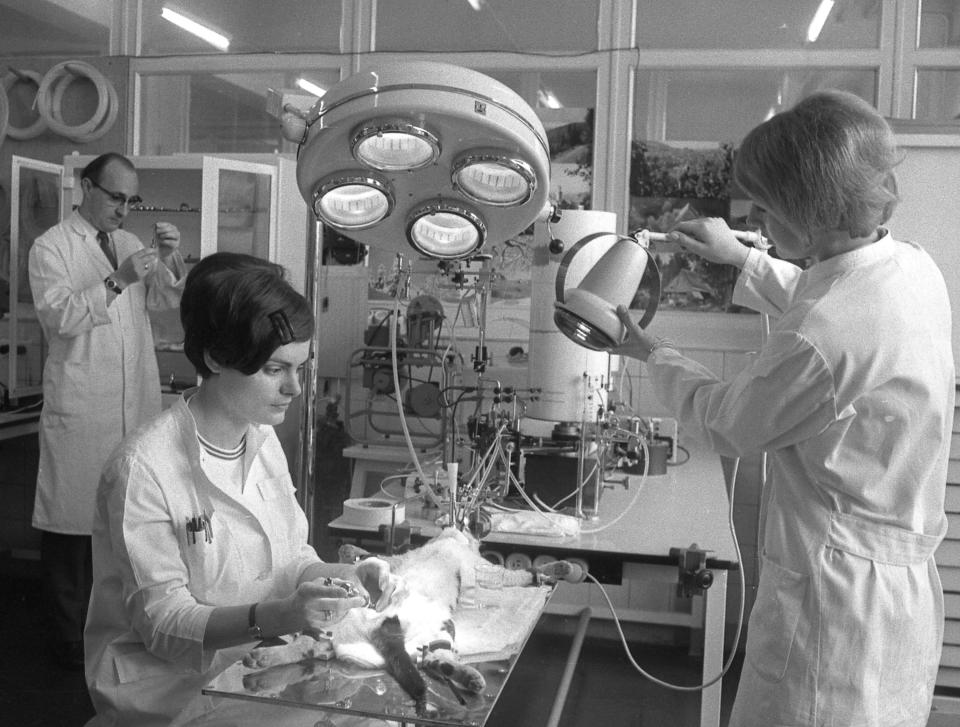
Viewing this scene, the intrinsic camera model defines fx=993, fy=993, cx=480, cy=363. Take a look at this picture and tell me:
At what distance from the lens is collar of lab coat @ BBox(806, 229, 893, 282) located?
1.49 m

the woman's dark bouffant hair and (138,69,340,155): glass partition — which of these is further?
(138,69,340,155): glass partition

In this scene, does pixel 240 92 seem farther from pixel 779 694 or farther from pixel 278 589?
pixel 779 694

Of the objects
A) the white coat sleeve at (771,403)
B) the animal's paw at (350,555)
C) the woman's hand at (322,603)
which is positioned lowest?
the animal's paw at (350,555)

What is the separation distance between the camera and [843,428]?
1.47 m

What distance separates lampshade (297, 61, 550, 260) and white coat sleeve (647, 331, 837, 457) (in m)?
0.41

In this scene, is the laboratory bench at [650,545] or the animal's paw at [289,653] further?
the laboratory bench at [650,545]

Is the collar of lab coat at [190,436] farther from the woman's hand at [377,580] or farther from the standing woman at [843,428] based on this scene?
the standing woman at [843,428]

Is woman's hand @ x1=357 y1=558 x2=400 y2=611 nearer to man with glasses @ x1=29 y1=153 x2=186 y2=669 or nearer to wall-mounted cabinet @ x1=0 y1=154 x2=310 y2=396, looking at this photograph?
man with glasses @ x1=29 y1=153 x2=186 y2=669

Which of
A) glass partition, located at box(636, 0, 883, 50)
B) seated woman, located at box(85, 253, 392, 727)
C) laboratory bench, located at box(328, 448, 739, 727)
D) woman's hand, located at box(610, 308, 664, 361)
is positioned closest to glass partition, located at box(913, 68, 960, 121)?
glass partition, located at box(636, 0, 883, 50)

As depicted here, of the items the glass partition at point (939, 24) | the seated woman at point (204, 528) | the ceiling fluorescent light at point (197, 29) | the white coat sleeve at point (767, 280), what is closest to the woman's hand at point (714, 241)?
the white coat sleeve at point (767, 280)

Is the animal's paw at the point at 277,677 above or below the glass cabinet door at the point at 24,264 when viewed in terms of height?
below

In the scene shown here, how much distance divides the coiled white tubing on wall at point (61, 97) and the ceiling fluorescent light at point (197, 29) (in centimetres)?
42

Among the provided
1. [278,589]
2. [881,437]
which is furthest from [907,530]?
[278,589]

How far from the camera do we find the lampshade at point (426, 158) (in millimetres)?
1230
